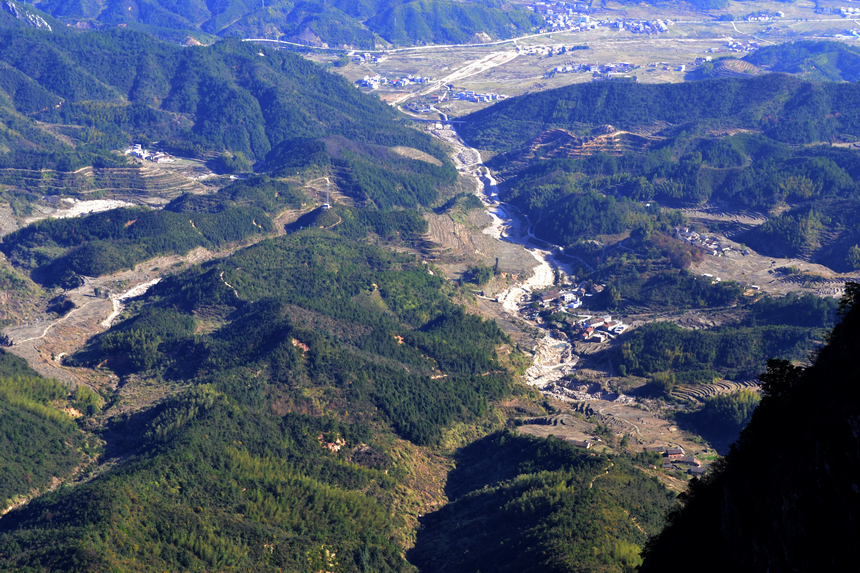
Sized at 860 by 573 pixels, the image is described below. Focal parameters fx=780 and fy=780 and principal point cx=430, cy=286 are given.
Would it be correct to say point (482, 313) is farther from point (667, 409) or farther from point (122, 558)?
point (122, 558)

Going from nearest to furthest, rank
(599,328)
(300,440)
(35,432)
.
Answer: (300,440)
(35,432)
(599,328)

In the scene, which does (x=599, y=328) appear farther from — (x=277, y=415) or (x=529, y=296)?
(x=277, y=415)

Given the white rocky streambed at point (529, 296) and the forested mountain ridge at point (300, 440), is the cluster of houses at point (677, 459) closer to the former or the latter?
the forested mountain ridge at point (300, 440)

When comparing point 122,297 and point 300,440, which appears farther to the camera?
point 122,297

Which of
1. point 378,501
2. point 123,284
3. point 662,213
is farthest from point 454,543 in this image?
point 662,213

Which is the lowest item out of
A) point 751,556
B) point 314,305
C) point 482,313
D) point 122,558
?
point 482,313

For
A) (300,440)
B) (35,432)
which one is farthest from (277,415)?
(35,432)

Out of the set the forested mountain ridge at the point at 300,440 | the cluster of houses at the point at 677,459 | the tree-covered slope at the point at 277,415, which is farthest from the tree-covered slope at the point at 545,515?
the tree-covered slope at the point at 277,415
